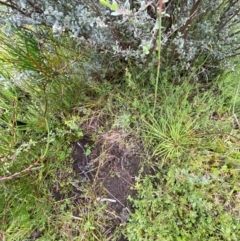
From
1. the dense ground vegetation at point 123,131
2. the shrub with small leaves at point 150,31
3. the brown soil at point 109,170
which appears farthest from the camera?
the brown soil at point 109,170

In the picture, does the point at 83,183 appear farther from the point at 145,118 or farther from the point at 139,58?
the point at 139,58

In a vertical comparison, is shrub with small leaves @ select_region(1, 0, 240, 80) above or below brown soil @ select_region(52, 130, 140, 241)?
above

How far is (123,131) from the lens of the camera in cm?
137

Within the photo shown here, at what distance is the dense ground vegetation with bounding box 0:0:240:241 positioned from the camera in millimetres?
1220

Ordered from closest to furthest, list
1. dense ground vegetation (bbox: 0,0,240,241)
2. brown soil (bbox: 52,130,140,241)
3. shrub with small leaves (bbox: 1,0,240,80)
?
shrub with small leaves (bbox: 1,0,240,80)
dense ground vegetation (bbox: 0,0,240,241)
brown soil (bbox: 52,130,140,241)

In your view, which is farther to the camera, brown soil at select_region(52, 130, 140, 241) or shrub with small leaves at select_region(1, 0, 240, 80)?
brown soil at select_region(52, 130, 140, 241)

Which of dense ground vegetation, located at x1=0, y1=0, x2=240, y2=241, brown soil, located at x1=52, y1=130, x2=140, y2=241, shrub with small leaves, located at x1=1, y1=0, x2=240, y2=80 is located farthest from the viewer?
brown soil, located at x1=52, y1=130, x2=140, y2=241

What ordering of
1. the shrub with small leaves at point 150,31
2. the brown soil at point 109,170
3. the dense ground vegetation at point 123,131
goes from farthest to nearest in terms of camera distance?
the brown soil at point 109,170
the dense ground vegetation at point 123,131
the shrub with small leaves at point 150,31

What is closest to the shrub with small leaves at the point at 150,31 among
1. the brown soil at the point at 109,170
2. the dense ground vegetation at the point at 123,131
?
the dense ground vegetation at the point at 123,131

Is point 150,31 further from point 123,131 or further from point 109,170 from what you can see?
point 109,170

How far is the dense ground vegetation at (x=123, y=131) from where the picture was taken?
1.22m

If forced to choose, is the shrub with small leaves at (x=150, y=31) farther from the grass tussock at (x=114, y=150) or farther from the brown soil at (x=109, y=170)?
the brown soil at (x=109, y=170)

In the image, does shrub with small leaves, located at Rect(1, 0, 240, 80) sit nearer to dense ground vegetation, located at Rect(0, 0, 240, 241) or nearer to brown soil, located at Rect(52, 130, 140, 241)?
dense ground vegetation, located at Rect(0, 0, 240, 241)

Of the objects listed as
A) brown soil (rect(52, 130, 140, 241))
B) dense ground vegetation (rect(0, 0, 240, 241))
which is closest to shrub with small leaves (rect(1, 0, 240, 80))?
dense ground vegetation (rect(0, 0, 240, 241))
